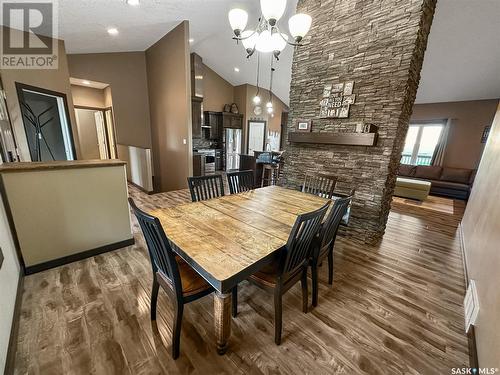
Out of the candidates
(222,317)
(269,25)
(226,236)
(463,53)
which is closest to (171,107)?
(269,25)

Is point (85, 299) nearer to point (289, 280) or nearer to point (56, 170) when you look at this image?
point (56, 170)

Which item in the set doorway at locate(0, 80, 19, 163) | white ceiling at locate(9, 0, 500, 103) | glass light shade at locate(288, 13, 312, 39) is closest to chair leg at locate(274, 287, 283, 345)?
glass light shade at locate(288, 13, 312, 39)

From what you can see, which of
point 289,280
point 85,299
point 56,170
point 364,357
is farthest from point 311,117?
point 85,299

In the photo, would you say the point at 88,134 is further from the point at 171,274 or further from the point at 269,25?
the point at 171,274

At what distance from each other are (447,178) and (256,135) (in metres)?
6.12

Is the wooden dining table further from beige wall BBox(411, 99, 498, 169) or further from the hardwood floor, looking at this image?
beige wall BBox(411, 99, 498, 169)

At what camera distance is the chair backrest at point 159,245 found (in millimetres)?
1040

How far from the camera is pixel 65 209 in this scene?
1988 millimetres

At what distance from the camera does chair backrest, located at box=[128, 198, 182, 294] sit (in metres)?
1.04

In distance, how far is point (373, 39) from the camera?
97.3 inches

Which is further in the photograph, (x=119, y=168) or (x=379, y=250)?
(x=379, y=250)

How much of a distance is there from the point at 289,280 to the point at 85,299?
1660 millimetres

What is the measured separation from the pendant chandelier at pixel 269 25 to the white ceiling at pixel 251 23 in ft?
5.10

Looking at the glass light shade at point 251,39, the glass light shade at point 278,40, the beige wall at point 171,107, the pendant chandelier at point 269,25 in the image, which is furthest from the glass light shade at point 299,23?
the beige wall at point 171,107
